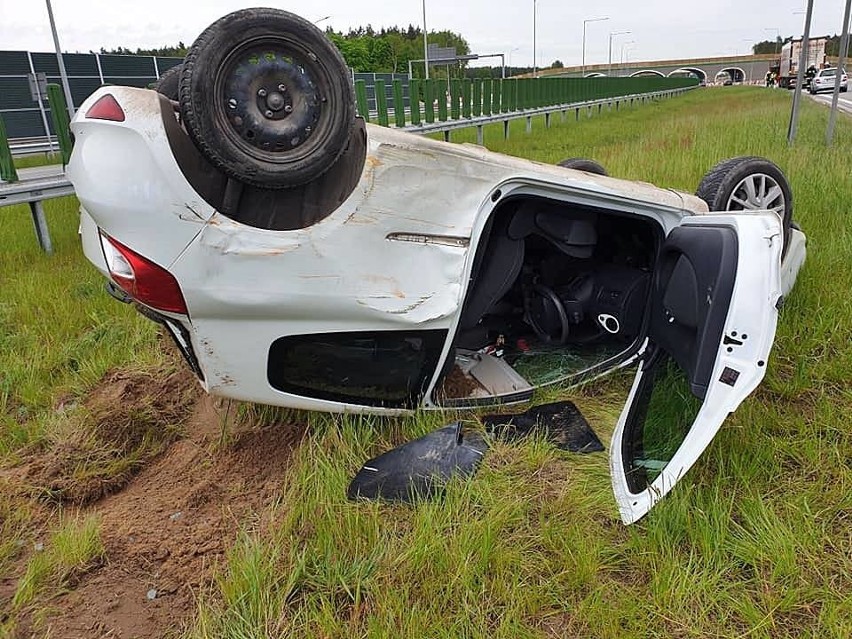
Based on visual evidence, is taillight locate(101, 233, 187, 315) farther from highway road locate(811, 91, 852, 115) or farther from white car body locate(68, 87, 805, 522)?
highway road locate(811, 91, 852, 115)

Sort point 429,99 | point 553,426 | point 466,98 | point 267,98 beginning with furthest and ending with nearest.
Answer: point 466,98
point 429,99
point 553,426
point 267,98

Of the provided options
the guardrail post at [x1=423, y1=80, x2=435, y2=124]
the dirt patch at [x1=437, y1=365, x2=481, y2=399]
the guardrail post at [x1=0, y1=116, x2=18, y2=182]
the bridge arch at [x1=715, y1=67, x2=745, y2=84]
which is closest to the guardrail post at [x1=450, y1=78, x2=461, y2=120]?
the guardrail post at [x1=423, y1=80, x2=435, y2=124]

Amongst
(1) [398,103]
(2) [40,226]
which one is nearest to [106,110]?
(2) [40,226]

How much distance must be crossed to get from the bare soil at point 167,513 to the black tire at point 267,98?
109 cm

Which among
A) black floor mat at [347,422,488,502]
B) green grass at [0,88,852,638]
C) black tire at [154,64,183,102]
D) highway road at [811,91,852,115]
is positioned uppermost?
black tire at [154,64,183,102]

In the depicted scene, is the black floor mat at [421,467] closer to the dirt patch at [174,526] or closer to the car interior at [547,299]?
the car interior at [547,299]

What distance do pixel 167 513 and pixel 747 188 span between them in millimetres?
3017

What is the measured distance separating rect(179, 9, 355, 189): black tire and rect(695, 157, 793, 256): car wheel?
2053 millimetres

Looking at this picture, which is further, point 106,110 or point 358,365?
point 358,365

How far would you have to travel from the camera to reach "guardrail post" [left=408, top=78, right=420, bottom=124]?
1119cm

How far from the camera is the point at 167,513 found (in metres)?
2.14

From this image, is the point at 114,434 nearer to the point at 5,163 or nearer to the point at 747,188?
the point at 747,188

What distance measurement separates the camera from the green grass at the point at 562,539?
65.1 inches

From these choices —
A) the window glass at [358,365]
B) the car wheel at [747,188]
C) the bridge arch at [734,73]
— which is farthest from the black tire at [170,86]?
the bridge arch at [734,73]
